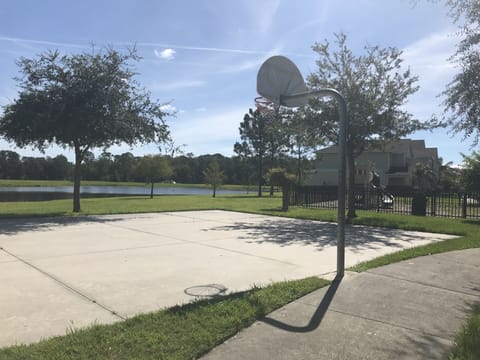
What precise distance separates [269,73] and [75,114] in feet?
35.4

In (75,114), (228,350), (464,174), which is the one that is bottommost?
(228,350)

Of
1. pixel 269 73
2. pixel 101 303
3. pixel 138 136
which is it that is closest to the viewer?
pixel 101 303

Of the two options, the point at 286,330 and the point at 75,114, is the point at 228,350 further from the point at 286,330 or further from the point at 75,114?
the point at 75,114

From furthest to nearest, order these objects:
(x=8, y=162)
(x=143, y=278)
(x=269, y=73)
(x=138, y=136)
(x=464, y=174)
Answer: (x=8, y=162), (x=464, y=174), (x=138, y=136), (x=269, y=73), (x=143, y=278)

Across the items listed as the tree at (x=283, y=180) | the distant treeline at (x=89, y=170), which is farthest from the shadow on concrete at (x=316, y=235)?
the distant treeline at (x=89, y=170)

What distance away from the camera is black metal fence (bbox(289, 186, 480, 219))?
58.8 ft

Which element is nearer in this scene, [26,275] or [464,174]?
[26,275]

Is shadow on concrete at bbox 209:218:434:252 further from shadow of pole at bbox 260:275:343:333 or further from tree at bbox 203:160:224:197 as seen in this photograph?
tree at bbox 203:160:224:197

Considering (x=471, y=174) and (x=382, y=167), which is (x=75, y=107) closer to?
(x=471, y=174)

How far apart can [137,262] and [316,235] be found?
17.7 ft

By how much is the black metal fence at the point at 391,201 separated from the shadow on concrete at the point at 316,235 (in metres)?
6.05

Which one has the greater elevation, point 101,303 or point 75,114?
point 75,114

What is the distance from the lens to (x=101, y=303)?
4785 millimetres

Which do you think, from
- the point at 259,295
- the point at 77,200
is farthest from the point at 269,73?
the point at 77,200
